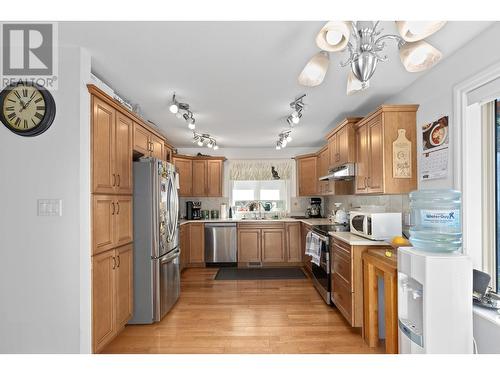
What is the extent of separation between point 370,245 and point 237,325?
1550mm

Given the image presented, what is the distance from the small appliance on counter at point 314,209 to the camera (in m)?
5.86

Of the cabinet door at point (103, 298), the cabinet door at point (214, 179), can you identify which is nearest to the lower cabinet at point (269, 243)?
the cabinet door at point (214, 179)

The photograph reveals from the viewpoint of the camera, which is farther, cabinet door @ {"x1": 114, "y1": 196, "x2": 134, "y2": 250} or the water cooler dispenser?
cabinet door @ {"x1": 114, "y1": 196, "x2": 134, "y2": 250}

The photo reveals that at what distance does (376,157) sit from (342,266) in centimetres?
119

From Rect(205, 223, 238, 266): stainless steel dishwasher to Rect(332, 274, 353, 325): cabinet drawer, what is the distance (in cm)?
252

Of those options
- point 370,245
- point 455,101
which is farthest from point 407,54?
point 370,245

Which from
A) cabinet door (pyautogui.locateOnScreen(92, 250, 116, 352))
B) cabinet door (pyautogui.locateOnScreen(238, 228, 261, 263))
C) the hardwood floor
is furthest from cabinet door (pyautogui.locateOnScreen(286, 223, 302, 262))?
cabinet door (pyautogui.locateOnScreen(92, 250, 116, 352))

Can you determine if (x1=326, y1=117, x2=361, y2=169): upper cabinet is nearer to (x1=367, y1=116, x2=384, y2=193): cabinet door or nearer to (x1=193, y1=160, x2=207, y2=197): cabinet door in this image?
(x1=367, y1=116, x2=384, y2=193): cabinet door

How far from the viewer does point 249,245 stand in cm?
537

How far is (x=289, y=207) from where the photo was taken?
19.9 ft

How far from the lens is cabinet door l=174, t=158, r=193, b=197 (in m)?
5.54

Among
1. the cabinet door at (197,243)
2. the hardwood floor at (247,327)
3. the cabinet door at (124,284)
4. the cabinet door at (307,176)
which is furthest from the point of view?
the cabinet door at (307,176)

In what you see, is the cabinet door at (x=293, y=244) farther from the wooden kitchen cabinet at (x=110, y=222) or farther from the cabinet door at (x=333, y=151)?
the wooden kitchen cabinet at (x=110, y=222)

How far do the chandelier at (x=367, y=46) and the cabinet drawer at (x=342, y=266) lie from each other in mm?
1860
